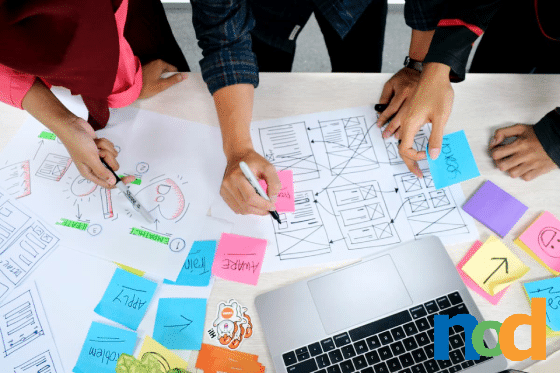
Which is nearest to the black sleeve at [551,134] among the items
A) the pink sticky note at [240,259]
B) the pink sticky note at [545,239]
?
the pink sticky note at [545,239]

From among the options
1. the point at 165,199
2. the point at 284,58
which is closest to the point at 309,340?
the point at 165,199

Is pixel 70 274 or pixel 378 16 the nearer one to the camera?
pixel 70 274

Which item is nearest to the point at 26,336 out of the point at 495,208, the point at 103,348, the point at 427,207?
the point at 103,348

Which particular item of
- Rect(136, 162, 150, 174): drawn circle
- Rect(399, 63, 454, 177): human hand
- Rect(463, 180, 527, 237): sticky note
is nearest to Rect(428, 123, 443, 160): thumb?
Rect(399, 63, 454, 177): human hand

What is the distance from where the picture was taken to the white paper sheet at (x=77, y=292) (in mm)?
566

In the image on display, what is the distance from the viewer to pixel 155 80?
75cm

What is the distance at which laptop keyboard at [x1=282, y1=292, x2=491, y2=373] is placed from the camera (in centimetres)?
53

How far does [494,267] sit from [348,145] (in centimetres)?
33

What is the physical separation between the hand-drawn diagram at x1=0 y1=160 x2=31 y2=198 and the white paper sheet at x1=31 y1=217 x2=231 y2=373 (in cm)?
16

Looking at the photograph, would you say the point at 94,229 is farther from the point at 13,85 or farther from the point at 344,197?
the point at 344,197

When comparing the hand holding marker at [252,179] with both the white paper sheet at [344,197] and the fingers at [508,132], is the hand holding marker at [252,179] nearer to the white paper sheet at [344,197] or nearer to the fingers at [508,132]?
the white paper sheet at [344,197]

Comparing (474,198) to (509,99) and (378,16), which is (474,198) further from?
(378,16)

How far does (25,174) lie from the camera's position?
69 cm

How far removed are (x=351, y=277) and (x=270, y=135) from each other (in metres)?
0.31
